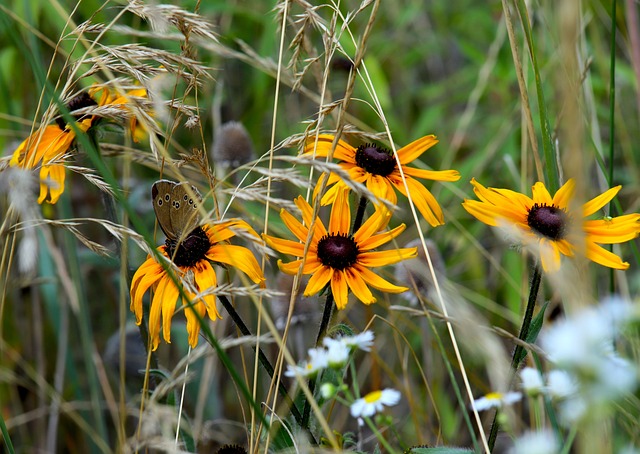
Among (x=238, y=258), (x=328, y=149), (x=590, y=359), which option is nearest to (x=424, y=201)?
(x=328, y=149)

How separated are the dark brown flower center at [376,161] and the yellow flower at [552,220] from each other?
0.49 feet

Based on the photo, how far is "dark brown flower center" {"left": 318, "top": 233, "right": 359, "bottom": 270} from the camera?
36.9 inches

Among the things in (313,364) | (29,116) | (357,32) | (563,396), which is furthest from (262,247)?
(357,32)

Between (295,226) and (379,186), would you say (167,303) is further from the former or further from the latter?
(379,186)

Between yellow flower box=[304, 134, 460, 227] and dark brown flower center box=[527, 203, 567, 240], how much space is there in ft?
Answer: 0.40

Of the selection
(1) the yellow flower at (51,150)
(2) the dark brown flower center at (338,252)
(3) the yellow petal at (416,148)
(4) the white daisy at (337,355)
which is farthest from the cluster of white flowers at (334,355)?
(1) the yellow flower at (51,150)

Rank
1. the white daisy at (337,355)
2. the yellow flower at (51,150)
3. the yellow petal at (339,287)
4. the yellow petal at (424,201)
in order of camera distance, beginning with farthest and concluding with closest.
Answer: the yellow flower at (51,150), the yellow petal at (424,201), the yellow petal at (339,287), the white daisy at (337,355)

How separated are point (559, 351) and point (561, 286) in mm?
72

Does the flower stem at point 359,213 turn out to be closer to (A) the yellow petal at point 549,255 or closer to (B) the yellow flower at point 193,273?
(B) the yellow flower at point 193,273

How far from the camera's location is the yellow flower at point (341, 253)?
3.00 ft

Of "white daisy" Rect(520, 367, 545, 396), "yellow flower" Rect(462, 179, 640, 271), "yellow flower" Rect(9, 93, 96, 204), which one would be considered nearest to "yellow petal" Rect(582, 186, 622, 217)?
"yellow flower" Rect(462, 179, 640, 271)

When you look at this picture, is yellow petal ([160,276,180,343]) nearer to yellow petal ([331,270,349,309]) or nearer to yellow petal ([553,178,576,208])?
yellow petal ([331,270,349,309])

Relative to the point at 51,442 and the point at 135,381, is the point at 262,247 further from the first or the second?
the point at 135,381

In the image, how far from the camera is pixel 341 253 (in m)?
0.94
